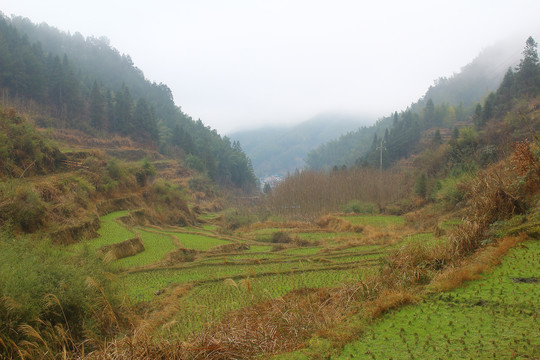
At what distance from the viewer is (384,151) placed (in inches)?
2219

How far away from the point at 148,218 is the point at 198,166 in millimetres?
32904

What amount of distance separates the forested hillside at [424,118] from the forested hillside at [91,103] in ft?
75.3

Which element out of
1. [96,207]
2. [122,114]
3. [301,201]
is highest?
[122,114]

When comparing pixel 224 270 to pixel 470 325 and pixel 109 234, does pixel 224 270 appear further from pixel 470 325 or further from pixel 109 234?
pixel 470 325

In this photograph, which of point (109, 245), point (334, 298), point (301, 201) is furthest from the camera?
point (301, 201)

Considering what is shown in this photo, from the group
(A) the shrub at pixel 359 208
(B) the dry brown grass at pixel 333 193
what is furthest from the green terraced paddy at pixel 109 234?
(A) the shrub at pixel 359 208

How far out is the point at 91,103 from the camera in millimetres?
46438

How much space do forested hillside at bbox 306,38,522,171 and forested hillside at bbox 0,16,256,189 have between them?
2296 centimetres

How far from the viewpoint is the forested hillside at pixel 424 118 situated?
60094mm

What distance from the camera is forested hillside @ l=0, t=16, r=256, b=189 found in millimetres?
40219

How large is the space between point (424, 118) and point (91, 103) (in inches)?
2386

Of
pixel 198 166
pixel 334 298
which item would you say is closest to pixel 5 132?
pixel 334 298

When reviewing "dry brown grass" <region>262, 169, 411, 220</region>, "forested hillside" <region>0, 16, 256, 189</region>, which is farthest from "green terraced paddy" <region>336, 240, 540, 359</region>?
"forested hillside" <region>0, 16, 256, 189</region>

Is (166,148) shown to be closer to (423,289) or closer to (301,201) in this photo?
(301,201)
